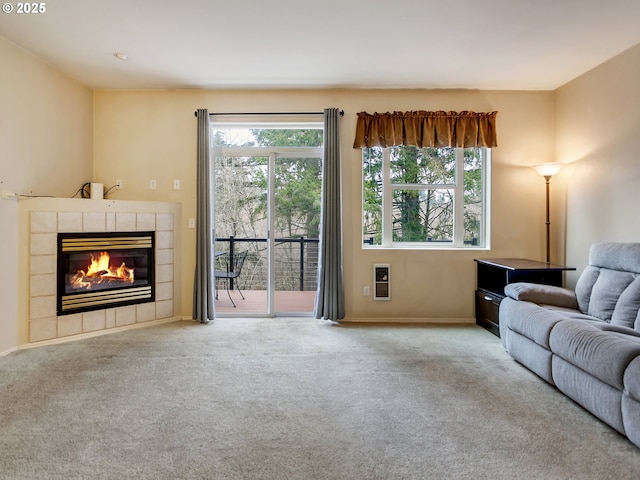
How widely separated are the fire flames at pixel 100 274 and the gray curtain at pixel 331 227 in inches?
83.3

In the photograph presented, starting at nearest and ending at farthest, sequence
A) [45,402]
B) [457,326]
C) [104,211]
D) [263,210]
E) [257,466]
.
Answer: [257,466]
[45,402]
[104,211]
[457,326]
[263,210]

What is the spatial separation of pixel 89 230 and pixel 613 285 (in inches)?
182


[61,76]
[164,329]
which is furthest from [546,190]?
[61,76]

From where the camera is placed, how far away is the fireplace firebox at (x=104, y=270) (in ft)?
11.2

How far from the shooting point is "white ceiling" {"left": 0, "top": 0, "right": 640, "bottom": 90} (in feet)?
8.19

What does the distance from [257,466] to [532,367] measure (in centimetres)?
207

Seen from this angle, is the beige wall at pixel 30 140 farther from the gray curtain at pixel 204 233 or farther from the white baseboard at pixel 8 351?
the gray curtain at pixel 204 233

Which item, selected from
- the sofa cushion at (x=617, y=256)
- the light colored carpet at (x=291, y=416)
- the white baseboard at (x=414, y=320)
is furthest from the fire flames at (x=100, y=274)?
the sofa cushion at (x=617, y=256)

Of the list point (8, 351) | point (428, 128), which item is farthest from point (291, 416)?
point (428, 128)

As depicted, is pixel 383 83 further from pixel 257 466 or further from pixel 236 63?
pixel 257 466

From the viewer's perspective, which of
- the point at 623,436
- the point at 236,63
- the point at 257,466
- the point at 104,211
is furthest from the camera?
the point at 104,211

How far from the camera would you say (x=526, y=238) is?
4.04 metres

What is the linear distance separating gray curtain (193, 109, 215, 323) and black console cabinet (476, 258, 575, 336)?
118 inches

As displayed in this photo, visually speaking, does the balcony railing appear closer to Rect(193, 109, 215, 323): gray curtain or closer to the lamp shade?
Rect(193, 109, 215, 323): gray curtain
